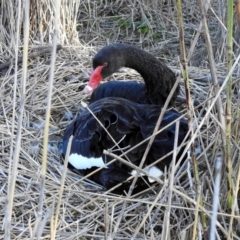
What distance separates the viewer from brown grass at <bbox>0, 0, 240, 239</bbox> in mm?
1914

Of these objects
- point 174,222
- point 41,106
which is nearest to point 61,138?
point 41,106

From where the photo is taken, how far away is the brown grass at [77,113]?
6.28 ft

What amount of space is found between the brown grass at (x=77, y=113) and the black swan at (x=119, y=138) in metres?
0.08

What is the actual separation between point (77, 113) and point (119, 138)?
31.3 inches

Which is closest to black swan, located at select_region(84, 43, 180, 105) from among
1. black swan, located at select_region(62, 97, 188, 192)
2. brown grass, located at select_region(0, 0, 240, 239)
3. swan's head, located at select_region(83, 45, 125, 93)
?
swan's head, located at select_region(83, 45, 125, 93)

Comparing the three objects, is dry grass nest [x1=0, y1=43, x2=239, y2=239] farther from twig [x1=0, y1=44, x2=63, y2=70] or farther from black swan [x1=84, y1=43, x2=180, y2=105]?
black swan [x1=84, y1=43, x2=180, y2=105]

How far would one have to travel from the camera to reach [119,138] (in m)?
2.31

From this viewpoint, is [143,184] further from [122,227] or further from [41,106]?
[41,106]

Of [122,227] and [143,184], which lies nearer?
[122,227]

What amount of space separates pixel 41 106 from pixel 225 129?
1531 mm

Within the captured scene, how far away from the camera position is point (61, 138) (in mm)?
2910

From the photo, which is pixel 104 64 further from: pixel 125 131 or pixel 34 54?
pixel 34 54

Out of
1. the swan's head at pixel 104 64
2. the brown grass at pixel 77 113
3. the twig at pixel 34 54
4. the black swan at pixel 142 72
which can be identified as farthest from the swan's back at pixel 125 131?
the twig at pixel 34 54

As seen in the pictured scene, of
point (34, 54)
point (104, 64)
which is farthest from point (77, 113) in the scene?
point (34, 54)
